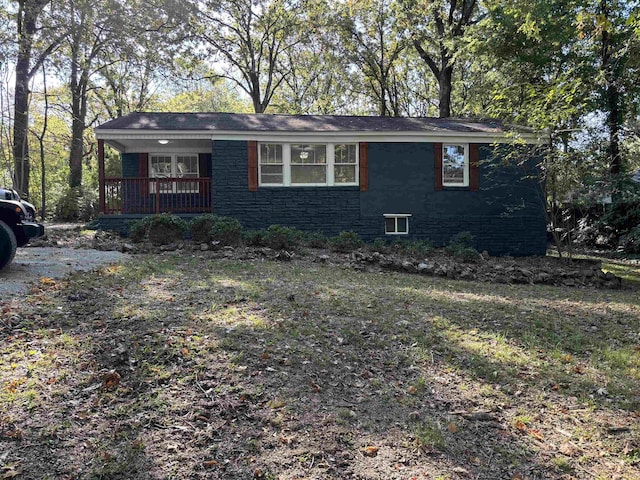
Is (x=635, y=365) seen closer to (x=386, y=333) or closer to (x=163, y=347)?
(x=386, y=333)

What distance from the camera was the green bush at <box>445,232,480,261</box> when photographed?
33.8ft

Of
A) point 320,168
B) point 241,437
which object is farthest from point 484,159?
point 241,437

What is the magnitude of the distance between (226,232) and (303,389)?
676 cm

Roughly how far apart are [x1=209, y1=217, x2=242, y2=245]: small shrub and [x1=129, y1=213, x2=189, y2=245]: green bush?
0.71m

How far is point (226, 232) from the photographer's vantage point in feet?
31.6

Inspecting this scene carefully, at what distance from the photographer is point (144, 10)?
64.4 ft

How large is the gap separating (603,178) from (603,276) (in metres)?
2.11

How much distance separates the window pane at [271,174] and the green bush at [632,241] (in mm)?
7926

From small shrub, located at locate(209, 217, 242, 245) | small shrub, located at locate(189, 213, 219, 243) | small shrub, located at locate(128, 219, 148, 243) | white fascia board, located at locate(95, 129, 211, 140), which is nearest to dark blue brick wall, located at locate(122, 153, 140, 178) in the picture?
white fascia board, located at locate(95, 129, 211, 140)

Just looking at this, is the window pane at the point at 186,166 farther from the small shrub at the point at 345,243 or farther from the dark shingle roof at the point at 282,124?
the small shrub at the point at 345,243

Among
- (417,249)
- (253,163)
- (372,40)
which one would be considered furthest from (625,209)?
(372,40)

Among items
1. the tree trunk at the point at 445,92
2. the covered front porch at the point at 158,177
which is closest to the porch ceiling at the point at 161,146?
the covered front porch at the point at 158,177

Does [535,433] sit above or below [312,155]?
below

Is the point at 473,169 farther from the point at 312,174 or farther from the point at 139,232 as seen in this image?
the point at 139,232
